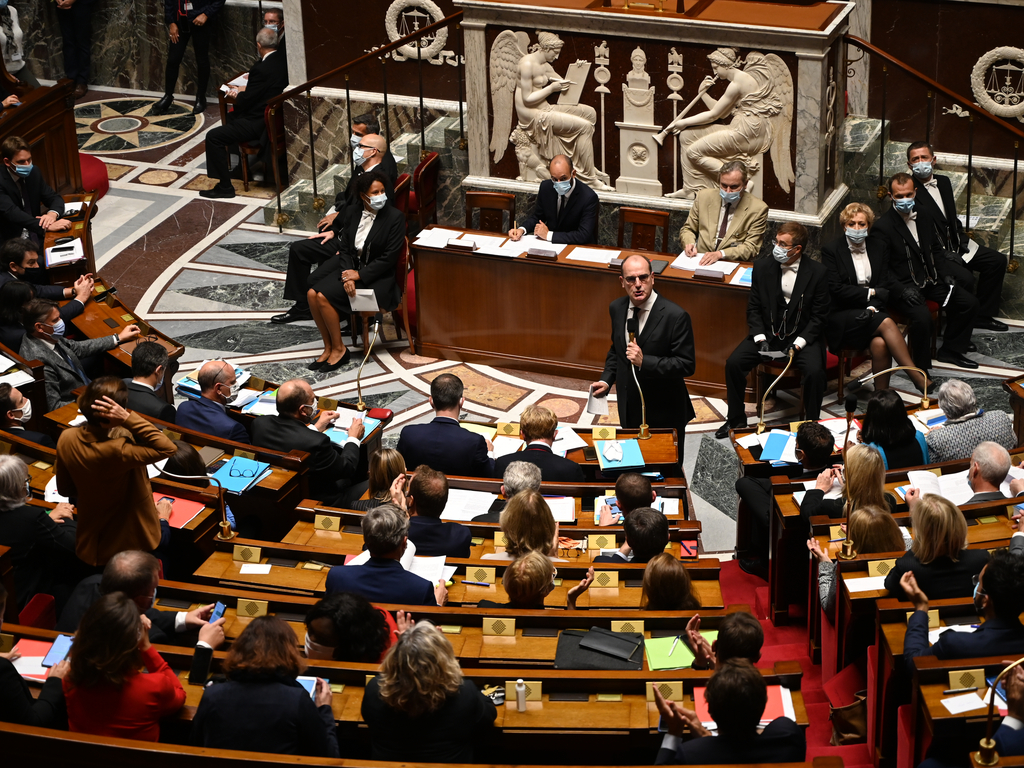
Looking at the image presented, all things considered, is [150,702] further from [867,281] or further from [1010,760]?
[867,281]

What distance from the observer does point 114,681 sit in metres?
3.73

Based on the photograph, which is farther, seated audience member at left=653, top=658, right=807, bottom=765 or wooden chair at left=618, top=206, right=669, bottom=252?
wooden chair at left=618, top=206, right=669, bottom=252

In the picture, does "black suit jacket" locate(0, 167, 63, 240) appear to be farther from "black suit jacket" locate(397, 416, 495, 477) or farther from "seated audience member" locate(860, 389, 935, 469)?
"seated audience member" locate(860, 389, 935, 469)

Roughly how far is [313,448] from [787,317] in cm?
300

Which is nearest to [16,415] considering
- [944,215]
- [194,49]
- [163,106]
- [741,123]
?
[741,123]

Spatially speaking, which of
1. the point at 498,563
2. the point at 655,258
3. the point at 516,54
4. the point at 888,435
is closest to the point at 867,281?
the point at 655,258

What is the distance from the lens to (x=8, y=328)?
7.29m

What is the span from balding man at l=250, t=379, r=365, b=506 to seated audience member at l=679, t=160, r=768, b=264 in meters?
2.94

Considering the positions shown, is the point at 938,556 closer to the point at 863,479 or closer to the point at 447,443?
the point at 863,479

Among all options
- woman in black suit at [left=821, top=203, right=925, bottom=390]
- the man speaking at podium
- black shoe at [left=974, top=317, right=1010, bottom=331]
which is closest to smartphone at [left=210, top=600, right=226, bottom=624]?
the man speaking at podium

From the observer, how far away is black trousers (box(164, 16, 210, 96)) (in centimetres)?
1276

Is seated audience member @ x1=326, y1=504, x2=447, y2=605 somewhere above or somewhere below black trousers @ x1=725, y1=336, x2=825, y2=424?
above

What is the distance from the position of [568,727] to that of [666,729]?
0.31m

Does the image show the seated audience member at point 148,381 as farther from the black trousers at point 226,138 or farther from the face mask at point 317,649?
the black trousers at point 226,138
